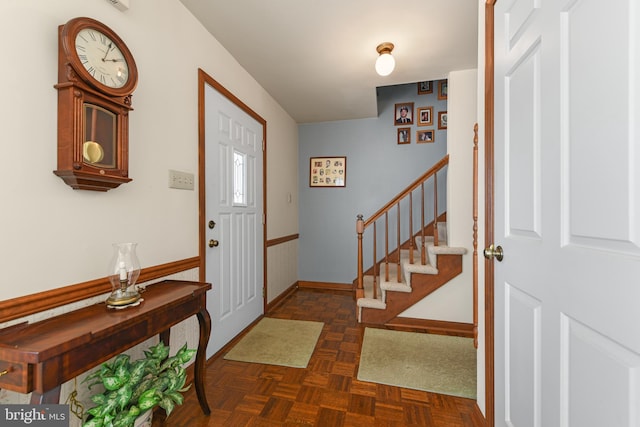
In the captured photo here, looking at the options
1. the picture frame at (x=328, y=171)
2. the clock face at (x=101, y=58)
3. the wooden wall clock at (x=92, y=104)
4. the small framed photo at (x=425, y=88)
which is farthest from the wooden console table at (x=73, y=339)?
the small framed photo at (x=425, y=88)

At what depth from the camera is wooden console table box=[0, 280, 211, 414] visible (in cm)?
78

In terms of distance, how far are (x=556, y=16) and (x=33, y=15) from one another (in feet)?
5.66

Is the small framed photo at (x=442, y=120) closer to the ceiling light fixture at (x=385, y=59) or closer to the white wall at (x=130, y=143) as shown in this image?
the ceiling light fixture at (x=385, y=59)

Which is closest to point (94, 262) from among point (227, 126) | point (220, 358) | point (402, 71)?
point (220, 358)

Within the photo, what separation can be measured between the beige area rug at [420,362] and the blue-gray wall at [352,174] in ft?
5.17

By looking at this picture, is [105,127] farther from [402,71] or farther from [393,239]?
[393,239]

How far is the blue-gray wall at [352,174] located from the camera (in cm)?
378

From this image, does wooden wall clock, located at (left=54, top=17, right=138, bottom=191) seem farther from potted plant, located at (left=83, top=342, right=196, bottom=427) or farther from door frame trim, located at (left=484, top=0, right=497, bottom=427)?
door frame trim, located at (left=484, top=0, right=497, bottom=427)

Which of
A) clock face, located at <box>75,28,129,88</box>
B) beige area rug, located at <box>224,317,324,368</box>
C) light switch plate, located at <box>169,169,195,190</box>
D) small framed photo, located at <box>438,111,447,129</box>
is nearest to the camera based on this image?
clock face, located at <box>75,28,129,88</box>

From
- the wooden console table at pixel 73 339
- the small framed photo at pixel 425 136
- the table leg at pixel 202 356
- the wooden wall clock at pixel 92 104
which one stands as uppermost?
the small framed photo at pixel 425 136

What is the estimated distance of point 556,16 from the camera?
80 centimetres

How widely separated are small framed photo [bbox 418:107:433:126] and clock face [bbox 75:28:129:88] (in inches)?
132

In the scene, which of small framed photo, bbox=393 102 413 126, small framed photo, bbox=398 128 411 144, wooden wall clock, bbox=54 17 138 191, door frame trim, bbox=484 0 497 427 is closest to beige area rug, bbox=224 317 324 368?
door frame trim, bbox=484 0 497 427

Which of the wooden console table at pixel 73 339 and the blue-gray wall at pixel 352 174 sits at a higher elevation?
the blue-gray wall at pixel 352 174
